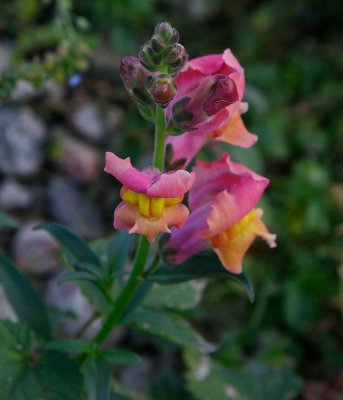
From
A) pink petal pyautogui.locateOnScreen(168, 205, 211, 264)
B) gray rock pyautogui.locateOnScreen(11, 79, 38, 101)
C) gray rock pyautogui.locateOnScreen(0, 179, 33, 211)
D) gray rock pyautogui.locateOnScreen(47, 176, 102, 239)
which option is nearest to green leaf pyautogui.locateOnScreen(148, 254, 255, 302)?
pink petal pyautogui.locateOnScreen(168, 205, 211, 264)

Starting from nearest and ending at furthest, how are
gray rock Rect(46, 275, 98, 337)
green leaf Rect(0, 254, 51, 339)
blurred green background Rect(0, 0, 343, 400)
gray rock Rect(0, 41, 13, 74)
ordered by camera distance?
green leaf Rect(0, 254, 51, 339)
blurred green background Rect(0, 0, 343, 400)
gray rock Rect(46, 275, 98, 337)
gray rock Rect(0, 41, 13, 74)

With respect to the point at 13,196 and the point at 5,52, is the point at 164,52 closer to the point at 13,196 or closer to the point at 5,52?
the point at 13,196

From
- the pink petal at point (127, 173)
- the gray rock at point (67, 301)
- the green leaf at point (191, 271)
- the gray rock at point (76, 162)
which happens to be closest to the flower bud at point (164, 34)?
the pink petal at point (127, 173)

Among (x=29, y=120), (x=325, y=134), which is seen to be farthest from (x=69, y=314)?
(x=325, y=134)

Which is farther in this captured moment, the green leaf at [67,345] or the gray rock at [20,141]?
the gray rock at [20,141]

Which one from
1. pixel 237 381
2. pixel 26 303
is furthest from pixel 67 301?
pixel 26 303

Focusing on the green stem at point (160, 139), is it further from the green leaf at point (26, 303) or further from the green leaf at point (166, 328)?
the green leaf at point (26, 303)

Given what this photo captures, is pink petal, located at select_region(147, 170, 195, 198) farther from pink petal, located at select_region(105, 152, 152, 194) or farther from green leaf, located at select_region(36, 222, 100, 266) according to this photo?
green leaf, located at select_region(36, 222, 100, 266)
